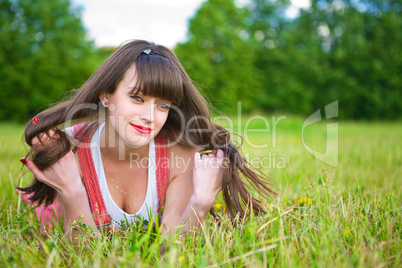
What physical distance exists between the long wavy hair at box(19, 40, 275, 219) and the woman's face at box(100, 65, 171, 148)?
5cm

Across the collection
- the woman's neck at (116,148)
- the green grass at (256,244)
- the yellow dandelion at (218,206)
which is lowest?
the yellow dandelion at (218,206)

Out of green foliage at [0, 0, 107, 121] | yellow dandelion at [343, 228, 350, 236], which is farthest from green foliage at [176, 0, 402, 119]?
yellow dandelion at [343, 228, 350, 236]

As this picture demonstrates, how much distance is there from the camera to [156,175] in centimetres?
231

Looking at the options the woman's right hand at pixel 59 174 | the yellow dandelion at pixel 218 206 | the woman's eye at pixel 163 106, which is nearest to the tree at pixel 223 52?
the yellow dandelion at pixel 218 206

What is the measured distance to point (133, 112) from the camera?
6.72 feet

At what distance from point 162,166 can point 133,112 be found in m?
0.48

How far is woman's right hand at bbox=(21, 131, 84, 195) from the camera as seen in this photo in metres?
1.92

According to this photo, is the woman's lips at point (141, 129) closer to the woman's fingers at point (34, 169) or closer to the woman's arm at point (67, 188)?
the woman's arm at point (67, 188)

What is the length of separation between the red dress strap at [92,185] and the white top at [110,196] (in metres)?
0.03

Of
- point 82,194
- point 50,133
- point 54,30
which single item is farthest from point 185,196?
point 54,30

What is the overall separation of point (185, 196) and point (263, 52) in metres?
23.1

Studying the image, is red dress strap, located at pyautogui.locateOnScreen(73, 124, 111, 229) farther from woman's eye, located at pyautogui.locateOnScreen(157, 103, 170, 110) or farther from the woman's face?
woman's eye, located at pyautogui.locateOnScreen(157, 103, 170, 110)

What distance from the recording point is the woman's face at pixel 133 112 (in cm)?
205

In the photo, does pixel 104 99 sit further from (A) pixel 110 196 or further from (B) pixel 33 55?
(B) pixel 33 55
